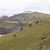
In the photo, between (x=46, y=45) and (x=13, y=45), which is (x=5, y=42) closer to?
(x=13, y=45)

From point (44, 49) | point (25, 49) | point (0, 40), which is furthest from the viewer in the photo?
point (0, 40)

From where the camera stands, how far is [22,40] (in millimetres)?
43875

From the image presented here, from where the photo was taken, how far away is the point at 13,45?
42938mm

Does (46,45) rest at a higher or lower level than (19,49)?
higher

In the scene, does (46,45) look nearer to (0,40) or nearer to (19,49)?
(19,49)

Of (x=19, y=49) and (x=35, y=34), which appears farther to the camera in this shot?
(x=35, y=34)

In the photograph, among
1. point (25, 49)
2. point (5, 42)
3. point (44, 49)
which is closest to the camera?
point (44, 49)

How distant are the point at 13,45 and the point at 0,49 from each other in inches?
121

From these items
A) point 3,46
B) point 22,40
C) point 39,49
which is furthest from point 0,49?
point 39,49

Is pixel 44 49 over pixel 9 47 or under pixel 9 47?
over

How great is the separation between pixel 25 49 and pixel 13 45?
290 inches

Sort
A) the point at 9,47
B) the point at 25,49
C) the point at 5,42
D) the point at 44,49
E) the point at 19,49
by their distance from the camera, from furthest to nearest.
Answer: the point at 5,42
the point at 9,47
the point at 19,49
the point at 25,49
the point at 44,49

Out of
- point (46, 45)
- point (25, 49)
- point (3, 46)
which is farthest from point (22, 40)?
point (46, 45)

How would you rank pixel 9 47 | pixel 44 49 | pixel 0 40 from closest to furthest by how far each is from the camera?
pixel 44 49 → pixel 9 47 → pixel 0 40
